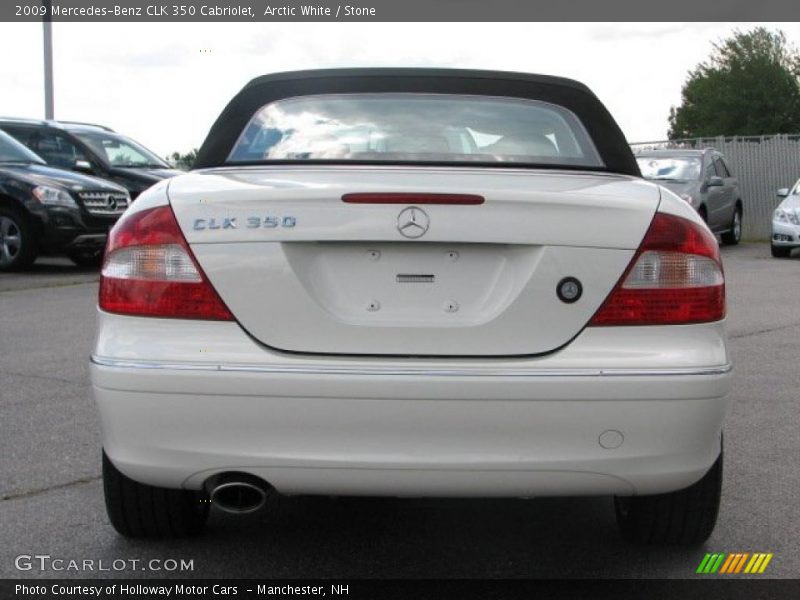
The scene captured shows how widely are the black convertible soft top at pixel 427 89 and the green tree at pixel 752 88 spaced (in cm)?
7834

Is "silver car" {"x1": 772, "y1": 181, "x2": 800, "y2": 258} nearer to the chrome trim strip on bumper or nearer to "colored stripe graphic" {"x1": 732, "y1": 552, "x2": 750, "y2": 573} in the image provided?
"colored stripe graphic" {"x1": 732, "y1": 552, "x2": 750, "y2": 573}

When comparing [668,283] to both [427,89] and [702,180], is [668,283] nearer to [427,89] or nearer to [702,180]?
[427,89]

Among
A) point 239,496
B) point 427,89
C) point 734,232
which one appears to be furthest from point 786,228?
point 239,496

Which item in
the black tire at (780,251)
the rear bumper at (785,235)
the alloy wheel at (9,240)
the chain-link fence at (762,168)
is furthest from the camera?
the chain-link fence at (762,168)

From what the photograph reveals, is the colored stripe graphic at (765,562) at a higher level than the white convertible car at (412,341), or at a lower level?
lower

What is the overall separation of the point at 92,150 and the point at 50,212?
127 inches

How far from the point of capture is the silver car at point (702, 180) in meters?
19.9

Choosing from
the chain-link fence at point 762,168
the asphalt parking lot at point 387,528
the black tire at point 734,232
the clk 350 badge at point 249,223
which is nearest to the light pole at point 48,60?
the chain-link fence at point 762,168

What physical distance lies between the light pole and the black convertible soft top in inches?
890

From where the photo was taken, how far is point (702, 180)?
2031cm

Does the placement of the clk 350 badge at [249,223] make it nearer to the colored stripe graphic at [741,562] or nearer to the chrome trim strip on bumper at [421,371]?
the chrome trim strip on bumper at [421,371]

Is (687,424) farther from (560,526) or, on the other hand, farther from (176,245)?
(176,245)

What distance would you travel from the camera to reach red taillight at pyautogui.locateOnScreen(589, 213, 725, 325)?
347 cm

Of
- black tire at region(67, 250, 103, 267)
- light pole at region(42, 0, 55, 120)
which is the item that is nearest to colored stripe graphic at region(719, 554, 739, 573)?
black tire at region(67, 250, 103, 267)
